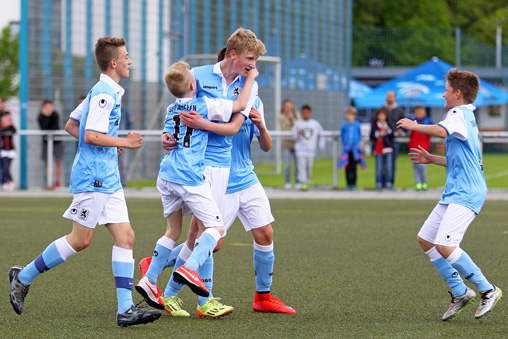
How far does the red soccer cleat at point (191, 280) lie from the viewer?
5578 mm

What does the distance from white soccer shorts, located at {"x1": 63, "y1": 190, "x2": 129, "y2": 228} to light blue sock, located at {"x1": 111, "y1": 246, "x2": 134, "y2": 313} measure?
21 cm

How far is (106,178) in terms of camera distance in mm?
5746

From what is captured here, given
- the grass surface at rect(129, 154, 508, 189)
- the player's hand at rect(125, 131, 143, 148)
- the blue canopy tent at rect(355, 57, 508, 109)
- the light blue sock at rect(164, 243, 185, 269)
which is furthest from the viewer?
the blue canopy tent at rect(355, 57, 508, 109)

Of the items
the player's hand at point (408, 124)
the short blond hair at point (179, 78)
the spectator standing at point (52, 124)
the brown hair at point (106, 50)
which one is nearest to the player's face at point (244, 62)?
the short blond hair at point (179, 78)

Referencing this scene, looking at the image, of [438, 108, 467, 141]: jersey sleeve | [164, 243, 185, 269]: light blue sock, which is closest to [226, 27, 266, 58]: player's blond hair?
[438, 108, 467, 141]: jersey sleeve

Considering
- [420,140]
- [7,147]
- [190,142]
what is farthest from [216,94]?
[7,147]

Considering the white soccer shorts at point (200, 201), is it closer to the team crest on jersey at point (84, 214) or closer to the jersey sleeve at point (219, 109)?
the jersey sleeve at point (219, 109)

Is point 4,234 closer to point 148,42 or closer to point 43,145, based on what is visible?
point 43,145

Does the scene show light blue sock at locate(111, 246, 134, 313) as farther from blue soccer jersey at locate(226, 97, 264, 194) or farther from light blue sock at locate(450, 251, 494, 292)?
light blue sock at locate(450, 251, 494, 292)

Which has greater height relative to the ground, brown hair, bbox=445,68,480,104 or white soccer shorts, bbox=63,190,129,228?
brown hair, bbox=445,68,480,104

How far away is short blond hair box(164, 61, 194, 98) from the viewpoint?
585cm

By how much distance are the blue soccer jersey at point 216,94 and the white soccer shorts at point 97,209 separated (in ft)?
2.38

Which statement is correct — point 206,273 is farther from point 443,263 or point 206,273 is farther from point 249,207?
point 443,263

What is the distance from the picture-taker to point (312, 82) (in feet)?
111
